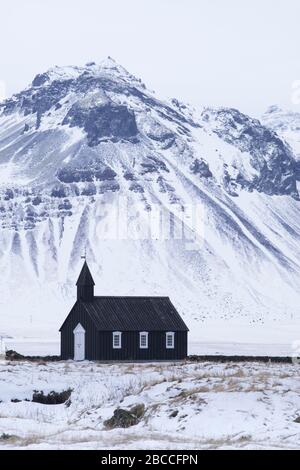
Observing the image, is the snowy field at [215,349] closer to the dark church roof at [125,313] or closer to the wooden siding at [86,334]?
the wooden siding at [86,334]

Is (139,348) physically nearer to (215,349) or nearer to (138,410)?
(215,349)

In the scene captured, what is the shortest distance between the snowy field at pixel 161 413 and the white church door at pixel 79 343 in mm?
36477

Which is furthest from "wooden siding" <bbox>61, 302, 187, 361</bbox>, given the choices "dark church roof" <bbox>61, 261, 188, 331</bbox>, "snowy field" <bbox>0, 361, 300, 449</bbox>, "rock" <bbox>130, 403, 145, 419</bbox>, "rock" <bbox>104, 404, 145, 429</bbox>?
"rock" <bbox>104, 404, 145, 429</bbox>

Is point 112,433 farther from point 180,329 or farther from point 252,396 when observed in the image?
point 180,329

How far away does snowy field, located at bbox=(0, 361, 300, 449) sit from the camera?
104 feet

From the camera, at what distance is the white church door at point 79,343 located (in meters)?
87.4

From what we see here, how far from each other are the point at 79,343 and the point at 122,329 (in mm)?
4379

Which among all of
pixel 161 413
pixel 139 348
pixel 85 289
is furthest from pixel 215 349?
pixel 161 413

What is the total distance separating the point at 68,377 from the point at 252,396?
50.7 ft

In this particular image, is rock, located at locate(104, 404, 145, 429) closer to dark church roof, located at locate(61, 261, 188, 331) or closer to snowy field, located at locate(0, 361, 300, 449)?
snowy field, located at locate(0, 361, 300, 449)

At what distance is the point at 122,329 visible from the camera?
8562cm

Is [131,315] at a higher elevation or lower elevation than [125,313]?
lower

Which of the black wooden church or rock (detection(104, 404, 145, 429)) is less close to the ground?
the black wooden church

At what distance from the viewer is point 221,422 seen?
35250mm
